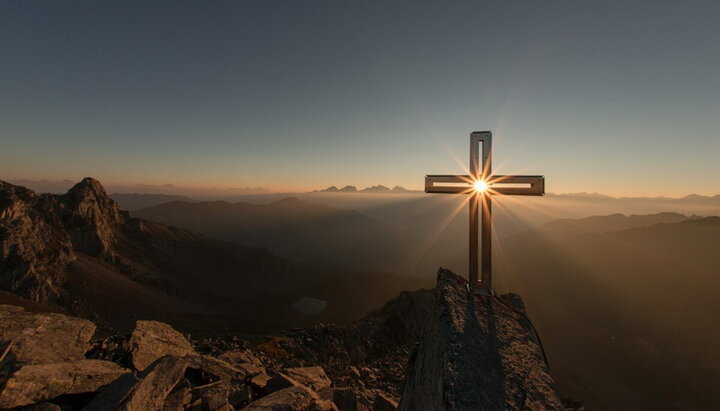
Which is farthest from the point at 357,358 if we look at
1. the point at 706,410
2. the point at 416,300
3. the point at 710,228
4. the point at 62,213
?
the point at 710,228

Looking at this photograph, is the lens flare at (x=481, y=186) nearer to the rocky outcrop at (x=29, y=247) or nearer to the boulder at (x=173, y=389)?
the boulder at (x=173, y=389)

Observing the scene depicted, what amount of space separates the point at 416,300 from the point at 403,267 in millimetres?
100152

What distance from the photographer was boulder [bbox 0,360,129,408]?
4070 mm

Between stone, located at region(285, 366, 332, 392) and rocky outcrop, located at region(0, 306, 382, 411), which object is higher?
rocky outcrop, located at region(0, 306, 382, 411)

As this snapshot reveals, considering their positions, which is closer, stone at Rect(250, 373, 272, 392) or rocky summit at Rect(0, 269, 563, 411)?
rocky summit at Rect(0, 269, 563, 411)

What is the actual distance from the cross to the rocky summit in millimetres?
341

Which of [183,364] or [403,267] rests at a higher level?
[183,364]

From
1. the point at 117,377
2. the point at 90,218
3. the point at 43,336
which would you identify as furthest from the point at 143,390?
the point at 90,218

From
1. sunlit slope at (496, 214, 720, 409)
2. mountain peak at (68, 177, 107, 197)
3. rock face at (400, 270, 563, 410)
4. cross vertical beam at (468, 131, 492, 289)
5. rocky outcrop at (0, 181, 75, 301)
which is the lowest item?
sunlit slope at (496, 214, 720, 409)

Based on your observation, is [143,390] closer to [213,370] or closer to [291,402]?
[213,370]

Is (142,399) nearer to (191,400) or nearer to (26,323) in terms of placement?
(191,400)

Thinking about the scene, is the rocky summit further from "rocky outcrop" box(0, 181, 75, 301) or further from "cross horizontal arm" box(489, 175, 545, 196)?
"rocky outcrop" box(0, 181, 75, 301)

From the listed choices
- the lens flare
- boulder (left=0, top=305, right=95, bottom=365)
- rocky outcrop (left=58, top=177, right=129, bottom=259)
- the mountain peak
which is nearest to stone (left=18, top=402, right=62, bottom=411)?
boulder (left=0, top=305, right=95, bottom=365)

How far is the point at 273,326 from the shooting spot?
135 ft
